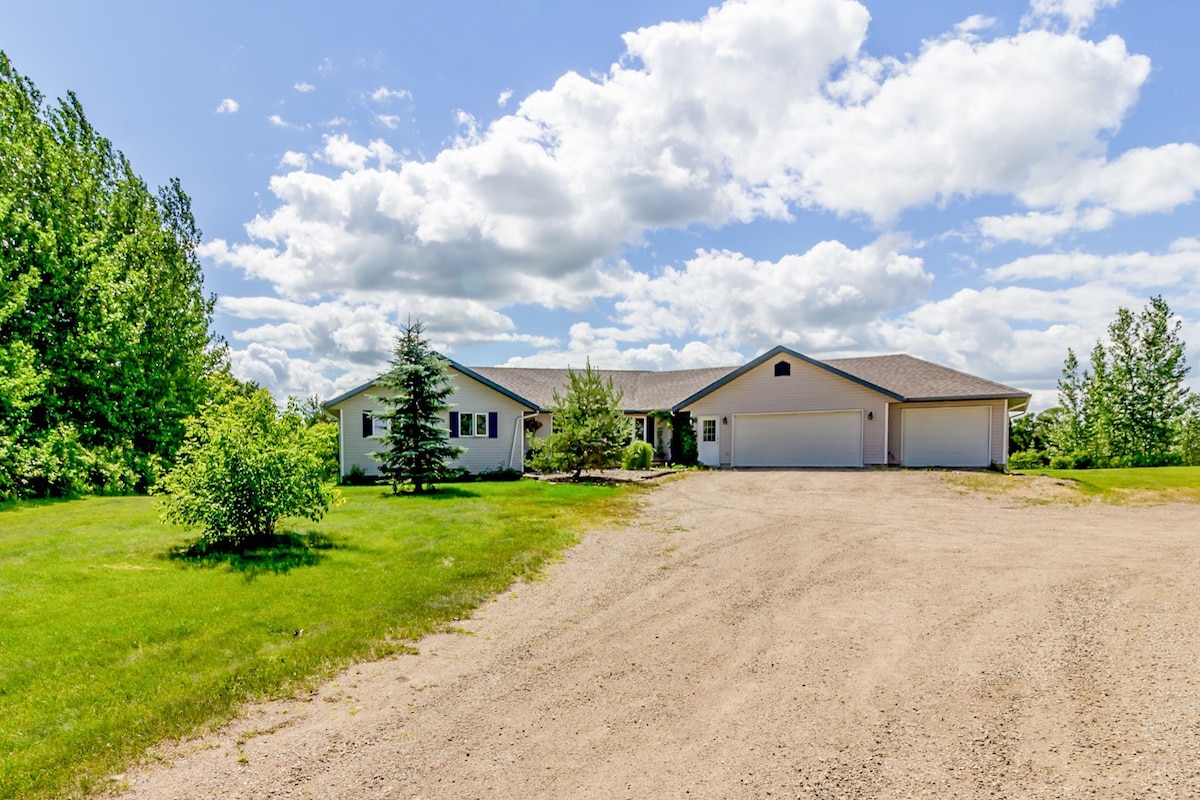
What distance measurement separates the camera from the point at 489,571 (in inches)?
376

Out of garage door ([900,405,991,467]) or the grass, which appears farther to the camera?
garage door ([900,405,991,467])

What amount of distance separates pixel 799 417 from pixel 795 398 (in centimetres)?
87

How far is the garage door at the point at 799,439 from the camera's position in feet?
85.1

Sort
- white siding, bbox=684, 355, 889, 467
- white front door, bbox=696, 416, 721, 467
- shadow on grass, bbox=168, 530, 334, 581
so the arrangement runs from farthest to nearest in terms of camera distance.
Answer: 1. white front door, bbox=696, 416, 721, 467
2. white siding, bbox=684, 355, 889, 467
3. shadow on grass, bbox=168, 530, 334, 581

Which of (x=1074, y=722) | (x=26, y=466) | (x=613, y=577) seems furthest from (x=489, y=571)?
(x=26, y=466)

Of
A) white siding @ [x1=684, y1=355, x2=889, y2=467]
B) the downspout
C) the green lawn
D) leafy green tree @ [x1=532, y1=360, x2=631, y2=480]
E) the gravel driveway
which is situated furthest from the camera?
white siding @ [x1=684, y1=355, x2=889, y2=467]

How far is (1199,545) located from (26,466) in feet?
91.6

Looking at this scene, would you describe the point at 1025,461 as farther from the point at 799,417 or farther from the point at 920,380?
the point at 799,417

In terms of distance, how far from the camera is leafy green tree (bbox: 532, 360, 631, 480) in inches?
869

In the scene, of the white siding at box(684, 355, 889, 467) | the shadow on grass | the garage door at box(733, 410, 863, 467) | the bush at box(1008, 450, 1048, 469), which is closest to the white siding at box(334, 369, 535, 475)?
the white siding at box(684, 355, 889, 467)

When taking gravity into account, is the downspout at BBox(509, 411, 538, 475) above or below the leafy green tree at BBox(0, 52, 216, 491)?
below

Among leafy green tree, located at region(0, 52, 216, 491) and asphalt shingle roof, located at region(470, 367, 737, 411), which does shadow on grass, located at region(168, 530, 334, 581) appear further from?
asphalt shingle roof, located at region(470, 367, 737, 411)

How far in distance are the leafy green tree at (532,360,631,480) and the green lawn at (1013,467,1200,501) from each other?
14799 millimetres

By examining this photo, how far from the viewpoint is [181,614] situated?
7188 millimetres
